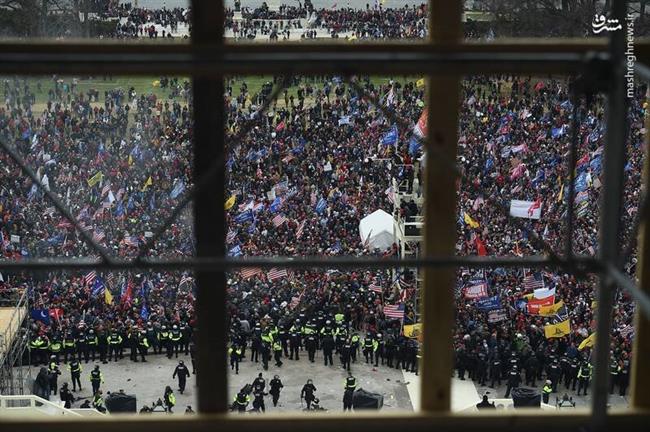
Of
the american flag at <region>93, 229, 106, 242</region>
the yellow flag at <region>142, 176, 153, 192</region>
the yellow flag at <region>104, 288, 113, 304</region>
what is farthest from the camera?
the yellow flag at <region>142, 176, 153, 192</region>

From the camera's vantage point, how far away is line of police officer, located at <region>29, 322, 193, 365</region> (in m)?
20.3

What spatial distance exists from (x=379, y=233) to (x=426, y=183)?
18817 mm

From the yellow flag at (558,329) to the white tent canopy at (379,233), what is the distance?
544 centimetres

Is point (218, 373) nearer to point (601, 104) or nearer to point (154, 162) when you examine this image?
point (154, 162)

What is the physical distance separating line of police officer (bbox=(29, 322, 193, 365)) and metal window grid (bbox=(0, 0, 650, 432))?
16333 mm

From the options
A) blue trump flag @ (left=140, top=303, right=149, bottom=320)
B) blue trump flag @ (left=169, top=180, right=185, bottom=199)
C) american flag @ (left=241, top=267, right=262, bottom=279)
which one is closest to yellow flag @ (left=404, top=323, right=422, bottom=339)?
american flag @ (left=241, top=267, right=262, bottom=279)

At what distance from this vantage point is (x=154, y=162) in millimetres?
31828

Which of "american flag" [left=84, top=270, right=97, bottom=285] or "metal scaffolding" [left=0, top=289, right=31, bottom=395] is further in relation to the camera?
"american flag" [left=84, top=270, right=97, bottom=285]

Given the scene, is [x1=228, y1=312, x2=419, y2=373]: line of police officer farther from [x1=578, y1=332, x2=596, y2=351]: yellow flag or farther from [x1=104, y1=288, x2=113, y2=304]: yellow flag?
[x1=578, y1=332, x2=596, y2=351]: yellow flag

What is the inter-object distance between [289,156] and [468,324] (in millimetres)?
14001

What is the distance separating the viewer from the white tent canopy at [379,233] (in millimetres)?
23359

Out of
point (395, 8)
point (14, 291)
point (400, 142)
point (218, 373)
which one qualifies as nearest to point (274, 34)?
point (395, 8)

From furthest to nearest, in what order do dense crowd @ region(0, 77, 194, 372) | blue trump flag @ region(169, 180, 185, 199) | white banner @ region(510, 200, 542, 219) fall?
1. blue trump flag @ region(169, 180, 185, 199)
2. white banner @ region(510, 200, 542, 219)
3. dense crowd @ region(0, 77, 194, 372)

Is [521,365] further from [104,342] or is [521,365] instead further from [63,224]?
[63,224]
